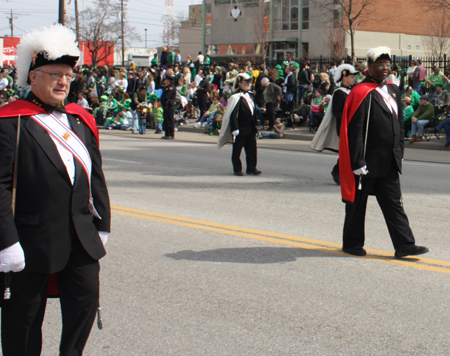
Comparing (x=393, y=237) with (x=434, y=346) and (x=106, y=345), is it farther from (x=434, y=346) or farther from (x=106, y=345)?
(x=106, y=345)

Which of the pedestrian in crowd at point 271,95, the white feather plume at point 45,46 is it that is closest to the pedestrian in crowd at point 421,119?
the pedestrian in crowd at point 271,95

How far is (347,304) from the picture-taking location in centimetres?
480

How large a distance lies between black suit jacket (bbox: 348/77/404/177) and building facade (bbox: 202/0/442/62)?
42.5 meters

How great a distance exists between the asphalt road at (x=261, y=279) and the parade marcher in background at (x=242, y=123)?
1.51m

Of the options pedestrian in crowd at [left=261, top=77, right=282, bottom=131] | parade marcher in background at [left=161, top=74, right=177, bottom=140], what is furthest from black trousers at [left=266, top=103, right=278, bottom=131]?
parade marcher in background at [left=161, top=74, right=177, bottom=140]

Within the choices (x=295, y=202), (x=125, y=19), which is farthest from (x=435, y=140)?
(x=125, y=19)

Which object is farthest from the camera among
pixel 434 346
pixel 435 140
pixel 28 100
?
pixel 435 140

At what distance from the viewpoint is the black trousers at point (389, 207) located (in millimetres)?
5898

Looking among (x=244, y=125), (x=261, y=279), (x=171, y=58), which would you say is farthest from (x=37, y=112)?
(x=171, y=58)

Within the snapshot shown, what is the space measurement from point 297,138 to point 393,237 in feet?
45.5

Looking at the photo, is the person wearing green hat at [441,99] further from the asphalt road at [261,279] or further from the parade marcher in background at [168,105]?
the asphalt road at [261,279]

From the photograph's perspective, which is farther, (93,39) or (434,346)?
(93,39)

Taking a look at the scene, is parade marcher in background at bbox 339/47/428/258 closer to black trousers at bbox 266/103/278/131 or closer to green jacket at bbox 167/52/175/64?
black trousers at bbox 266/103/278/131

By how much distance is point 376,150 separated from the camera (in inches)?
233
